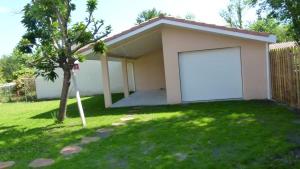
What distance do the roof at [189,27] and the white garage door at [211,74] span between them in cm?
101

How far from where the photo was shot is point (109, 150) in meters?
7.50

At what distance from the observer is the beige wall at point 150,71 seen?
79.3ft

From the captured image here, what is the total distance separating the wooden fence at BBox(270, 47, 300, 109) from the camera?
10.7 meters

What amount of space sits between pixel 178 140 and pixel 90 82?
774 inches

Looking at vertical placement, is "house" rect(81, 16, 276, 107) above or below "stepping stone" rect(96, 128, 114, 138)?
above

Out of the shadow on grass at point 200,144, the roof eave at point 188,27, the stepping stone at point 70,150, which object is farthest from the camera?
the roof eave at point 188,27

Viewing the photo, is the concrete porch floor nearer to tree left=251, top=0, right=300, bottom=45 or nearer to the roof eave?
the roof eave

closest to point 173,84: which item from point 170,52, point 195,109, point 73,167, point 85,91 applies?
point 170,52

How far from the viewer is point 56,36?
11.1 metres

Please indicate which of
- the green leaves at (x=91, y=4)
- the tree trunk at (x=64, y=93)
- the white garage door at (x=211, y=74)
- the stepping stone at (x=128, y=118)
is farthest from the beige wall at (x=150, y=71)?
the green leaves at (x=91, y=4)

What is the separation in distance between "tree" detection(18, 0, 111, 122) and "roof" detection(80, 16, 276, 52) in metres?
2.64

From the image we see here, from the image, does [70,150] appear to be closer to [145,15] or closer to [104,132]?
[104,132]

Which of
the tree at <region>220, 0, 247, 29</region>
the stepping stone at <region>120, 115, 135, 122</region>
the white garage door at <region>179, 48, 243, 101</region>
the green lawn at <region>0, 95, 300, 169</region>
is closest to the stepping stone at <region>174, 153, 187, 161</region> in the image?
the green lawn at <region>0, 95, 300, 169</region>

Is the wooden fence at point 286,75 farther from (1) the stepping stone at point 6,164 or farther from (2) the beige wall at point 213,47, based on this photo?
(1) the stepping stone at point 6,164
